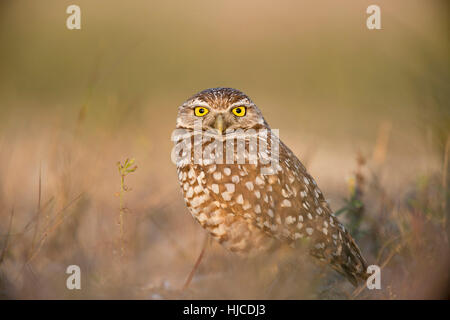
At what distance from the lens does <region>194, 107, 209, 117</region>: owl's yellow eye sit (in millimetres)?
2633

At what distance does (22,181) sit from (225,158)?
207 centimetres

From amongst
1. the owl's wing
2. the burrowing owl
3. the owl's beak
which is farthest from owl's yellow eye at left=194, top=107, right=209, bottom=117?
the owl's wing

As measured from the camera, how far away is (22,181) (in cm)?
366

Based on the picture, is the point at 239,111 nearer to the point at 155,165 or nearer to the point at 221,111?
the point at 221,111

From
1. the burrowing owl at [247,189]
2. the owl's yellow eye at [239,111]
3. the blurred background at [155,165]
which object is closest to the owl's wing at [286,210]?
the burrowing owl at [247,189]

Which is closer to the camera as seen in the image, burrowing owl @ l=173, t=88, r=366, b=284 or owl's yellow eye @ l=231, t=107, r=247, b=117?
burrowing owl @ l=173, t=88, r=366, b=284

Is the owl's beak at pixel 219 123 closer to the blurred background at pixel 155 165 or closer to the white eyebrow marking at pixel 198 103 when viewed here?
the white eyebrow marking at pixel 198 103

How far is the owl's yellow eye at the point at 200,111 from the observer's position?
263 cm

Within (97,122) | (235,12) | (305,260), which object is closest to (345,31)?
(235,12)

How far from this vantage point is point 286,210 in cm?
249

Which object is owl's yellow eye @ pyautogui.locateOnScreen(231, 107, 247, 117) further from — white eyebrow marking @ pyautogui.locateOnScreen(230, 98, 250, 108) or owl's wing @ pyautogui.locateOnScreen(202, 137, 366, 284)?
owl's wing @ pyautogui.locateOnScreen(202, 137, 366, 284)

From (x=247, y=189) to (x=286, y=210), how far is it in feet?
0.87

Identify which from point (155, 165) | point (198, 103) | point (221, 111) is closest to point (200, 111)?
point (198, 103)
